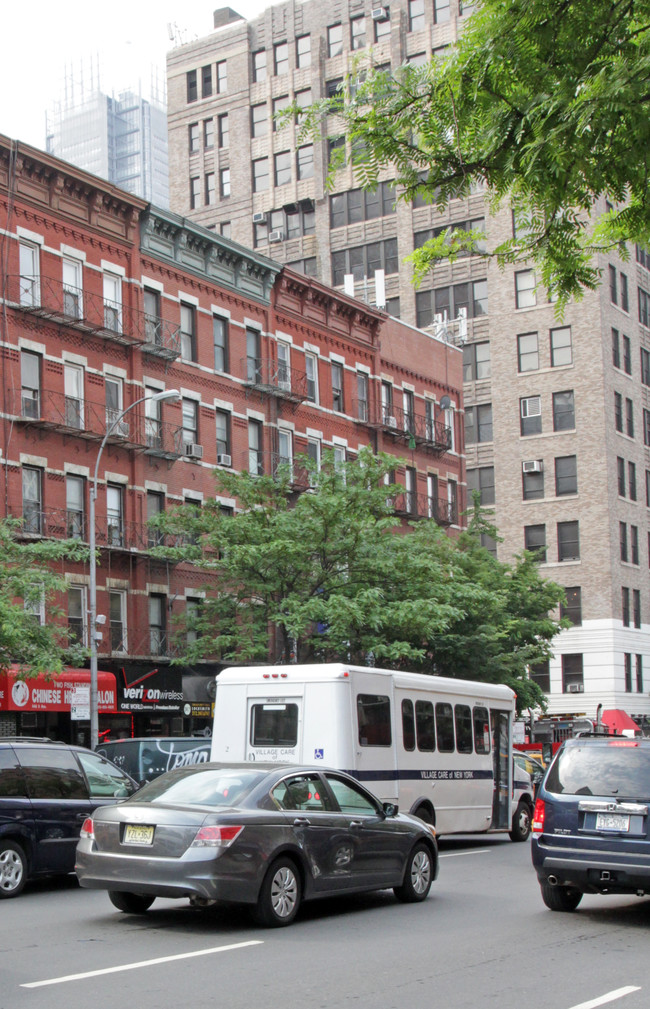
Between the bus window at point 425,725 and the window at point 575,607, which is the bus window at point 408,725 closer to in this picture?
the bus window at point 425,725

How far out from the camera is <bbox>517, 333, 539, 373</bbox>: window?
213 feet

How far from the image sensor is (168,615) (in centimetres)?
3672

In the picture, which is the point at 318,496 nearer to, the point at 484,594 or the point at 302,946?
the point at 484,594

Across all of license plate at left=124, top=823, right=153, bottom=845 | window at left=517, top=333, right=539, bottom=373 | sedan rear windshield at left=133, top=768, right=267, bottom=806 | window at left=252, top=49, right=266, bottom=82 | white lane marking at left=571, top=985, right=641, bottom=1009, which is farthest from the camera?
window at left=252, top=49, right=266, bottom=82

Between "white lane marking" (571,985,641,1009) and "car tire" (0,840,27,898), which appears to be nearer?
"white lane marking" (571,985,641,1009)

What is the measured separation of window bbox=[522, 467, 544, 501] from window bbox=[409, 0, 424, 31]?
78.9 ft

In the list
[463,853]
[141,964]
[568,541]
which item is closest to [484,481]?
[568,541]

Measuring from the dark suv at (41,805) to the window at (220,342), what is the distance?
2498cm

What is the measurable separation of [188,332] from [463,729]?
20783 mm

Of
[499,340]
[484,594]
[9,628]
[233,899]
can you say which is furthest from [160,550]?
[499,340]

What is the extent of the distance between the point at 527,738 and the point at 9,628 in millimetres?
32529

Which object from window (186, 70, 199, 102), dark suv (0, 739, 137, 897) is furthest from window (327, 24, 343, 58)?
dark suv (0, 739, 137, 897)

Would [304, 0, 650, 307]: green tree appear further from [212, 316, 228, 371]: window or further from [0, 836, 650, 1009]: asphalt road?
[212, 316, 228, 371]: window

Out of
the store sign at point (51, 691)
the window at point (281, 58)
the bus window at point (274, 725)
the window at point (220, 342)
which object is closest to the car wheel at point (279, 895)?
the bus window at point (274, 725)
